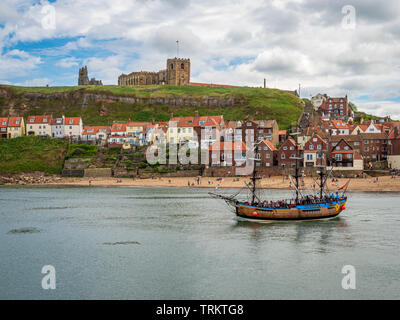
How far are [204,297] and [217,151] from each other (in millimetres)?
82773

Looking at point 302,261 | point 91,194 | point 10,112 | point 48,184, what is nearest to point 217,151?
point 91,194

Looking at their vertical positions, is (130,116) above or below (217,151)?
above

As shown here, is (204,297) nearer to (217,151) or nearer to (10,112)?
(217,151)

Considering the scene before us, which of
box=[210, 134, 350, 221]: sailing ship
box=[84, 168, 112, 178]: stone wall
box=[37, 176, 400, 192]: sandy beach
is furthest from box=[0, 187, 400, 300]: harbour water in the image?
box=[84, 168, 112, 178]: stone wall

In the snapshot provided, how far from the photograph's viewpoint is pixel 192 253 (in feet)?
131

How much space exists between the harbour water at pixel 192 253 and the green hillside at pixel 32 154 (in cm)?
5197

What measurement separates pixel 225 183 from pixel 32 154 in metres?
60.8

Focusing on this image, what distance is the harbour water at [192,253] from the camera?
30500 mm

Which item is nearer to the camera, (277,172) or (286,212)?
(286,212)

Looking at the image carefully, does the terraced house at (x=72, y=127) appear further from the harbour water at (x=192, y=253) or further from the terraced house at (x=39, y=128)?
the harbour water at (x=192, y=253)

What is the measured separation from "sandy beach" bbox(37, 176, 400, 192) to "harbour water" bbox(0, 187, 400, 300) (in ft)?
70.1

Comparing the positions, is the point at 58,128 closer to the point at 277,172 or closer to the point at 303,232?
the point at 277,172

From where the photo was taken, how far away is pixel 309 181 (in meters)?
96.1

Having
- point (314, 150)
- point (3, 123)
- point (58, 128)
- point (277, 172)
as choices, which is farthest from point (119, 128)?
point (314, 150)
